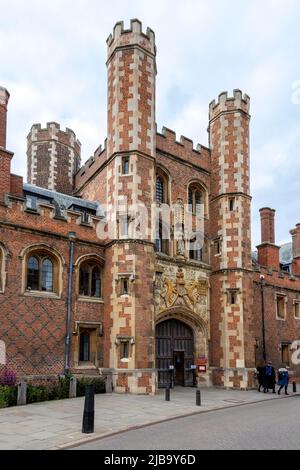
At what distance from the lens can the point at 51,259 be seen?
1952 cm

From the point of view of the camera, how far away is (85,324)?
19.8 m

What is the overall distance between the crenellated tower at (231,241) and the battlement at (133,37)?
5.76 meters

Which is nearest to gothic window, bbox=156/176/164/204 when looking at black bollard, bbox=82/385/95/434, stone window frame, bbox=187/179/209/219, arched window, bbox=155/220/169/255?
arched window, bbox=155/220/169/255

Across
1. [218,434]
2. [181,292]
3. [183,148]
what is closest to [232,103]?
[183,148]

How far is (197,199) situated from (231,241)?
3.05m

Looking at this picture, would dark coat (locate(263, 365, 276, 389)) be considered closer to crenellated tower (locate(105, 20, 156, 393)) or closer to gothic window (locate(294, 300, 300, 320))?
crenellated tower (locate(105, 20, 156, 393))

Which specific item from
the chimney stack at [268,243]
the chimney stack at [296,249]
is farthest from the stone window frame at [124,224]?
the chimney stack at [296,249]

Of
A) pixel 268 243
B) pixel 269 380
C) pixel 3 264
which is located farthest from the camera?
pixel 268 243

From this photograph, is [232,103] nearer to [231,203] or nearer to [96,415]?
[231,203]

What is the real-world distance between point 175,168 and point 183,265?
5.08 m
